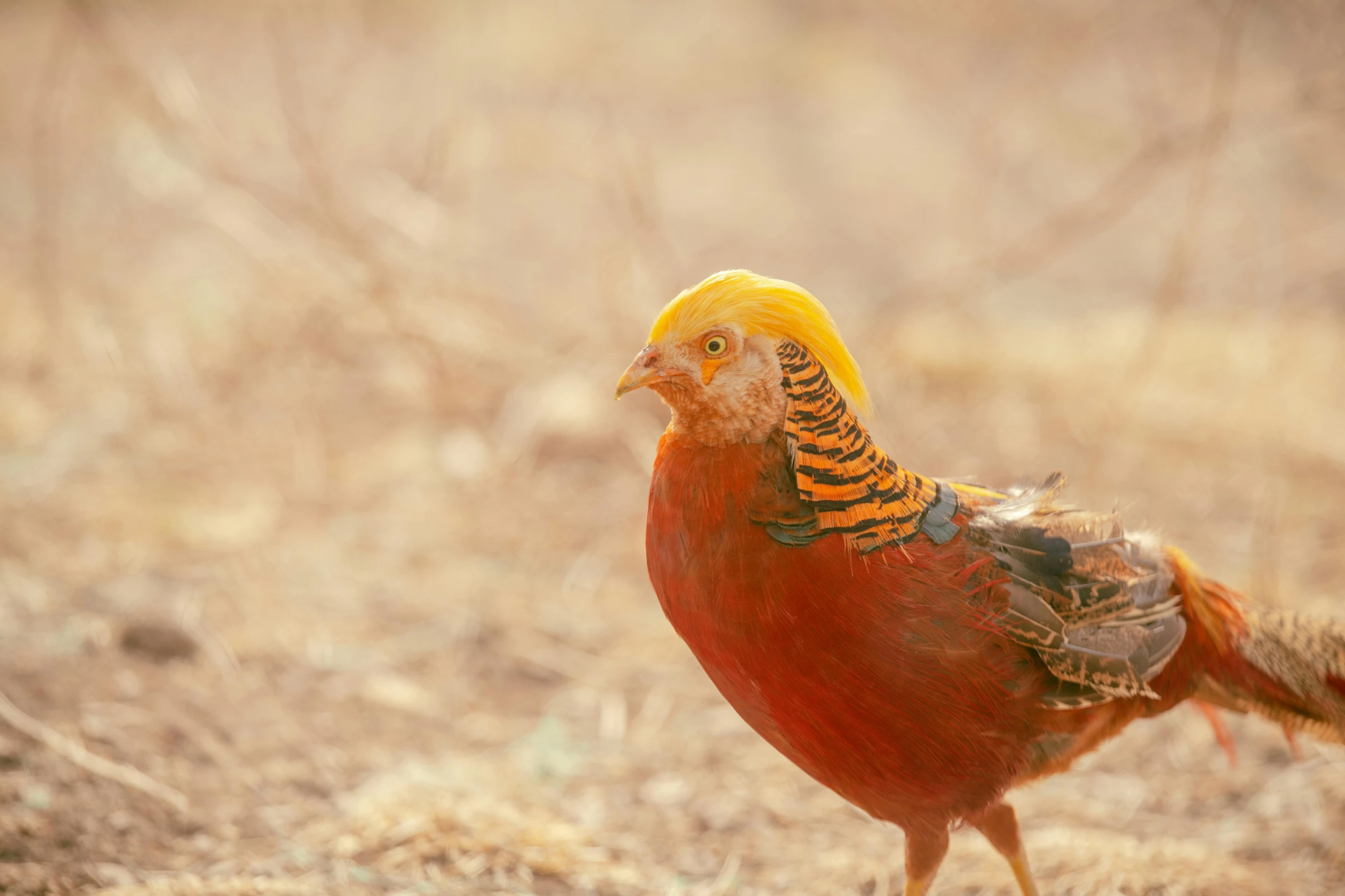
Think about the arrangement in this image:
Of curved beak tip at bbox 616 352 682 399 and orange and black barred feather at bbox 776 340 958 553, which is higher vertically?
curved beak tip at bbox 616 352 682 399

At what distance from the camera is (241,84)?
31.1 feet

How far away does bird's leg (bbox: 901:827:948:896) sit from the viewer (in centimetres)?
218

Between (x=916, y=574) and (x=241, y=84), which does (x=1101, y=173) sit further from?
(x=916, y=574)

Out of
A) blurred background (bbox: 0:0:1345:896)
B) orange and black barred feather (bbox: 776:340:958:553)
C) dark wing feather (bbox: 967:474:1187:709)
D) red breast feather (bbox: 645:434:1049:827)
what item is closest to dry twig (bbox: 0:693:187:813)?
blurred background (bbox: 0:0:1345:896)

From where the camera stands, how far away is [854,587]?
1903 mm

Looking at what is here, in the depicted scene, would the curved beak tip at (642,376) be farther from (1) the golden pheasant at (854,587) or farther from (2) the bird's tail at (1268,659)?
(2) the bird's tail at (1268,659)

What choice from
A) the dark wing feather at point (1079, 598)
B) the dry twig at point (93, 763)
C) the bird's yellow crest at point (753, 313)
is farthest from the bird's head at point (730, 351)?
the dry twig at point (93, 763)

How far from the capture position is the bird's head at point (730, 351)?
190 centimetres

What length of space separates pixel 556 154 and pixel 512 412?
62.2 inches

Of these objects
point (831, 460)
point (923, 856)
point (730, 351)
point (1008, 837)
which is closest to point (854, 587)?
point (831, 460)

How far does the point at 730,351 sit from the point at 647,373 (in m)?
0.16

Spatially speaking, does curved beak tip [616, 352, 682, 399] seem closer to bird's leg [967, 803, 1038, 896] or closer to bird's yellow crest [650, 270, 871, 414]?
bird's yellow crest [650, 270, 871, 414]

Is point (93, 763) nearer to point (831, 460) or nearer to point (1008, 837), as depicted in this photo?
point (831, 460)

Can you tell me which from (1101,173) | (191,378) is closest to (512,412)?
(191,378)
